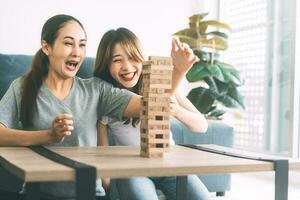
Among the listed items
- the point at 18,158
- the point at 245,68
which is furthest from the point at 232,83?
the point at 18,158

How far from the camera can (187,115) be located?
57.1 inches

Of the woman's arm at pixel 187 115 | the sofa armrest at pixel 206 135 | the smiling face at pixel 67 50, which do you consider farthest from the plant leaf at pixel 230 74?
the smiling face at pixel 67 50

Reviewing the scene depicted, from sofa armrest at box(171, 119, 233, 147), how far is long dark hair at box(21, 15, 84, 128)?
2.66 ft

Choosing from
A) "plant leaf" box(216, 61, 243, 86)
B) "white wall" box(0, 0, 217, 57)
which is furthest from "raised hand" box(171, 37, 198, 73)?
"white wall" box(0, 0, 217, 57)

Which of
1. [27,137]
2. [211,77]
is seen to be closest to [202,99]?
[211,77]

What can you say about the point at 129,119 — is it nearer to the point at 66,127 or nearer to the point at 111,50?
the point at 111,50

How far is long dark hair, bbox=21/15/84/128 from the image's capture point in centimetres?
137

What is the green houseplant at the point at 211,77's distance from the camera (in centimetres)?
272

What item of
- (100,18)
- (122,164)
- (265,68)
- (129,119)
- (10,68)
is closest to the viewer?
(122,164)

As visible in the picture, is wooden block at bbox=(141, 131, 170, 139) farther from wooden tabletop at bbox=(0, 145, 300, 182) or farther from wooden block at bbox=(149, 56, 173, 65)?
wooden block at bbox=(149, 56, 173, 65)

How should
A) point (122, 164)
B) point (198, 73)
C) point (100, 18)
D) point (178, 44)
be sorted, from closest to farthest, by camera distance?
point (122, 164) < point (178, 44) < point (198, 73) < point (100, 18)

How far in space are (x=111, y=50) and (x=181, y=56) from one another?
447mm

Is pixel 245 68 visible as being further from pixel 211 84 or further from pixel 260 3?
pixel 211 84

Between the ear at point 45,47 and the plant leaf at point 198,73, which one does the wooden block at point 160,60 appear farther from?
the plant leaf at point 198,73
